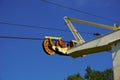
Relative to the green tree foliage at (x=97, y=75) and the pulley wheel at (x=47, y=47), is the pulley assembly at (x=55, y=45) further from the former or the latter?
the green tree foliage at (x=97, y=75)

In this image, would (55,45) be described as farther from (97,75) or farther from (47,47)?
(97,75)

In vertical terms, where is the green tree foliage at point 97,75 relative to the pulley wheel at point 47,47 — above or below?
above

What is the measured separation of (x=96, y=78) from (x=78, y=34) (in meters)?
79.3

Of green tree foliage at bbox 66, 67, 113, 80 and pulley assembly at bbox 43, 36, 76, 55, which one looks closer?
pulley assembly at bbox 43, 36, 76, 55

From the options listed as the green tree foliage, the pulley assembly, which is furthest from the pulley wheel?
the green tree foliage

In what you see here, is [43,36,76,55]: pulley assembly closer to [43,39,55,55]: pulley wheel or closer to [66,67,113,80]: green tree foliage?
[43,39,55,55]: pulley wheel

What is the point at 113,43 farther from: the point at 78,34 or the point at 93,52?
the point at 78,34

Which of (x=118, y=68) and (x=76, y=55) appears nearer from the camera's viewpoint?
(x=118, y=68)

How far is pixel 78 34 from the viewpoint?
36.5 meters

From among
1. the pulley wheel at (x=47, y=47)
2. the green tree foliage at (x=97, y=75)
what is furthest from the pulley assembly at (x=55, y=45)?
the green tree foliage at (x=97, y=75)

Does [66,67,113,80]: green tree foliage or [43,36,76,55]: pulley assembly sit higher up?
[66,67,113,80]: green tree foliage

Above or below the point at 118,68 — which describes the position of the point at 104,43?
above

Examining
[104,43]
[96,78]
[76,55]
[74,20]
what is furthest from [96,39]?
[96,78]

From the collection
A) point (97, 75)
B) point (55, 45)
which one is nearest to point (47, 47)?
point (55, 45)
